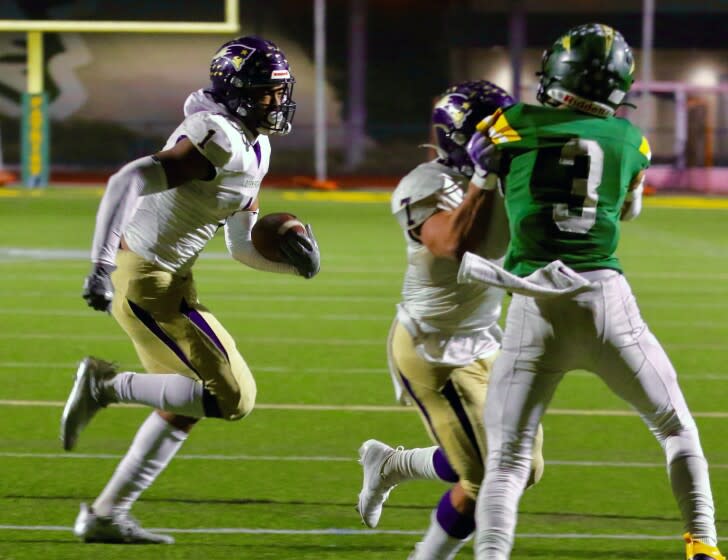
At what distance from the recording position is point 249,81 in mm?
4691

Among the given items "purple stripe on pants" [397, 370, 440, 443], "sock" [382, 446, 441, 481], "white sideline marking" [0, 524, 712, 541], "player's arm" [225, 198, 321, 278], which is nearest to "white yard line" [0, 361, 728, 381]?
"player's arm" [225, 198, 321, 278]

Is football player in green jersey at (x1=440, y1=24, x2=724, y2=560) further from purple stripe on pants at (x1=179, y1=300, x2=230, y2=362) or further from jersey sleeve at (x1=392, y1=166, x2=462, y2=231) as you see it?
purple stripe on pants at (x1=179, y1=300, x2=230, y2=362)

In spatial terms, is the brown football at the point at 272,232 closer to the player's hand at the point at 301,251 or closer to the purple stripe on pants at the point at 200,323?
the player's hand at the point at 301,251

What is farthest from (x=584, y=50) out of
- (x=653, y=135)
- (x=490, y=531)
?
(x=653, y=135)

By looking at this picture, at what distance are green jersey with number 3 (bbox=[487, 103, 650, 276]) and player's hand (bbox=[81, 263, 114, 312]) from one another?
1.20 meters

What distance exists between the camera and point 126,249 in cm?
479

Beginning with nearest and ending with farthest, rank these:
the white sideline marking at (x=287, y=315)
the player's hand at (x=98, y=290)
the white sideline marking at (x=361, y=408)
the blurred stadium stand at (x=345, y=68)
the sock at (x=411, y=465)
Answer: the player's hand at (x=98, y=290) < the sock at (x=411, y=465) < the white sideline marking at (x=361, y=408) < the white sideline marking at (x=287, y=315) < the blurred stadium stand at (x=345, y=68)

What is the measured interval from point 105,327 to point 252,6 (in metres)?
25.3

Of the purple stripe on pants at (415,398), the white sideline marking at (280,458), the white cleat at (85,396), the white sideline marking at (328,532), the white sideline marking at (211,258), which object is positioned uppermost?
the purple stripe on pants at (415,398)

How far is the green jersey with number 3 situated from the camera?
3682 mm

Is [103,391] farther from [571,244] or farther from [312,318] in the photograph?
[312,318]

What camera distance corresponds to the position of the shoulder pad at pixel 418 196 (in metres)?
4.00

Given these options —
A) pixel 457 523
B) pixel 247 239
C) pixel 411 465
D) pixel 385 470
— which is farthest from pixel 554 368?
pixel 247 239

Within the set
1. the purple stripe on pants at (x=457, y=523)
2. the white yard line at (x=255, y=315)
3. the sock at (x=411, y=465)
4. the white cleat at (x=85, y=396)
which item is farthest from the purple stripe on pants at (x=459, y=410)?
the white yard line at (x=255, y=315)
